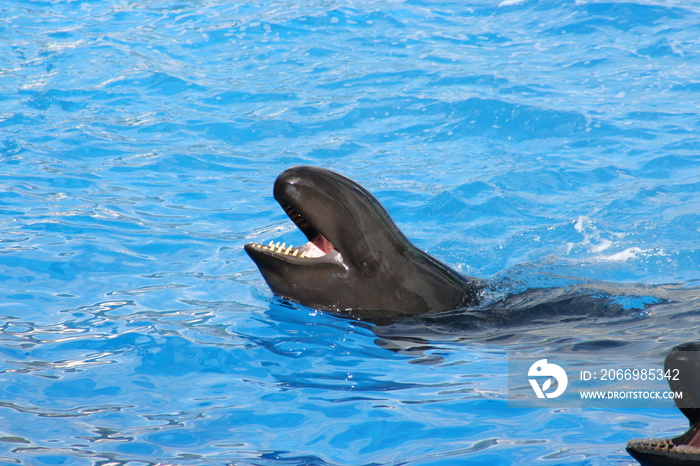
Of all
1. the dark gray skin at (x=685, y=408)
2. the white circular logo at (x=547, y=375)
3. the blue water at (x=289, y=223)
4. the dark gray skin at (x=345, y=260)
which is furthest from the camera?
the dark gray skin at (x=345, y=260)

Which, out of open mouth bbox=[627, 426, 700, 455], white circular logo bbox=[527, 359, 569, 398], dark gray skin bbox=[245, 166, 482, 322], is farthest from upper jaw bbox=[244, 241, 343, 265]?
open mouth bbox=[627, 426, 700, 455]

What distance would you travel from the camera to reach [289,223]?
847 centimetres

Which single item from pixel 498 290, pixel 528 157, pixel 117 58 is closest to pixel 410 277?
pixel 498 290

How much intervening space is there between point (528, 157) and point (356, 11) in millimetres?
6957

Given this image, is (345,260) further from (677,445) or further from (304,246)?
(677,445)

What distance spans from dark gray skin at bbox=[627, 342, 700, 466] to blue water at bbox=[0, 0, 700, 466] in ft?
1.57

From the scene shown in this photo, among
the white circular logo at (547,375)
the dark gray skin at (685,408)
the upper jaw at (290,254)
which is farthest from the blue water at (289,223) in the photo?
the dark gray skin at (685,408)

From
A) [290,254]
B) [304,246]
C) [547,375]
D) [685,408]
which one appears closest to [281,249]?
[290,254]

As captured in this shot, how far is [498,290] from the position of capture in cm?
612

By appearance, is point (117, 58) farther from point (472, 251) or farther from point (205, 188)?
point (472, 251)

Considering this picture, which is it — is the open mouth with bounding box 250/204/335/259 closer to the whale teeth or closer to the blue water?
the whale teeth

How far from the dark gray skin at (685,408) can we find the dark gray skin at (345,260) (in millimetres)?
2377

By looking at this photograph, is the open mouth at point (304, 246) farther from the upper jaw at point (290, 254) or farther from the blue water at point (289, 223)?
the blue water at point (289, 223)

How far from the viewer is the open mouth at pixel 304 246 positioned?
5.45 metres
